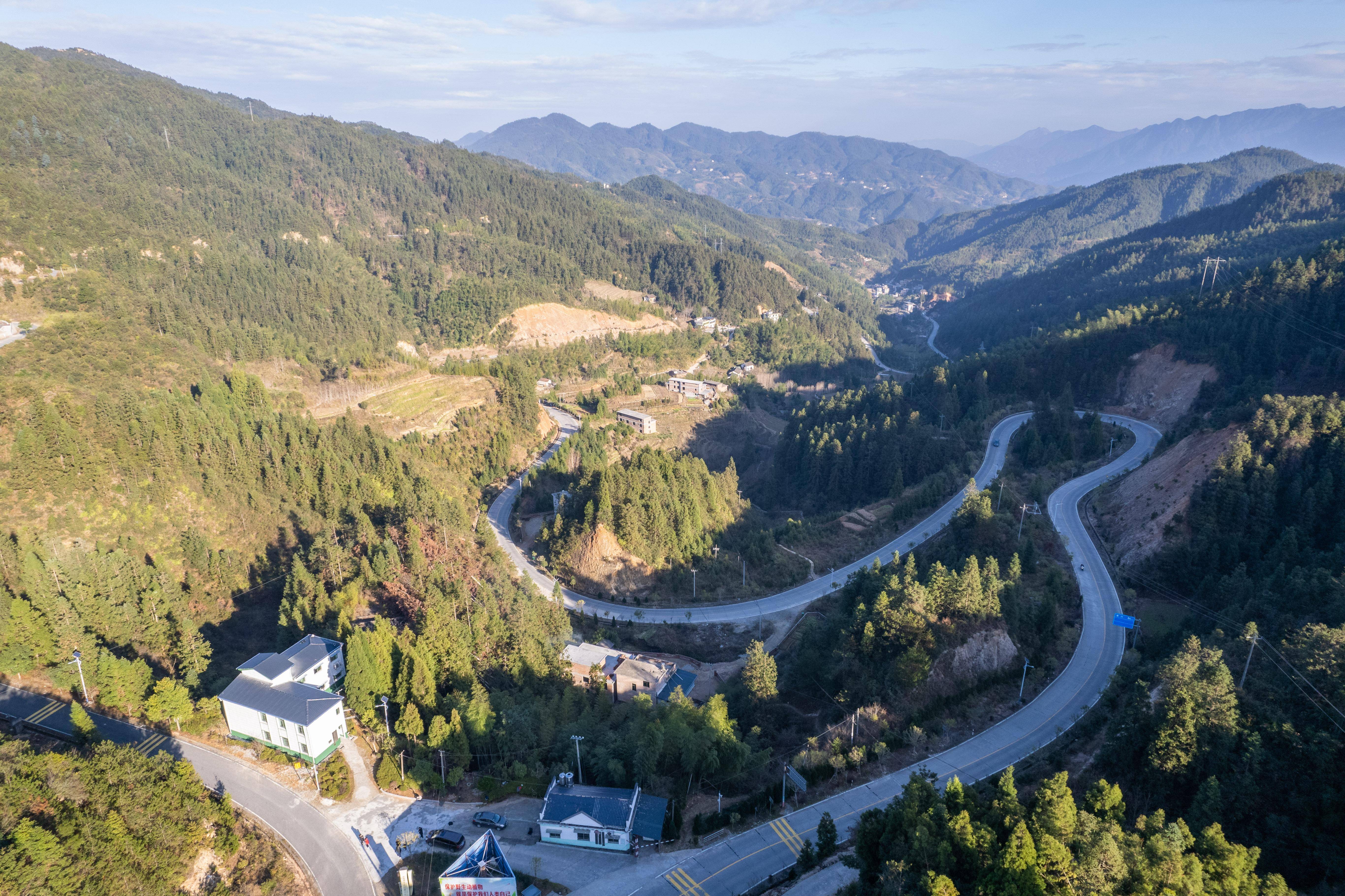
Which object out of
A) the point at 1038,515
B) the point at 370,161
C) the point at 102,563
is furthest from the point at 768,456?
the point at 370,161

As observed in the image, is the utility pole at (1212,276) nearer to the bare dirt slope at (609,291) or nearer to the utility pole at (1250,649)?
the utility pole at (1250,649)

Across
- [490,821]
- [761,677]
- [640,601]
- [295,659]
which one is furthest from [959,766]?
[295,659]

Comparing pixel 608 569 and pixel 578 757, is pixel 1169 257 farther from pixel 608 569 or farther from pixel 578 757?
pixel 578 757

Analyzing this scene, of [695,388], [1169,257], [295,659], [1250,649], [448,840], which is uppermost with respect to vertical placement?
[1169,257]

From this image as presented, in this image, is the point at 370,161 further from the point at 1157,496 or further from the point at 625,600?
the point at 1157,496

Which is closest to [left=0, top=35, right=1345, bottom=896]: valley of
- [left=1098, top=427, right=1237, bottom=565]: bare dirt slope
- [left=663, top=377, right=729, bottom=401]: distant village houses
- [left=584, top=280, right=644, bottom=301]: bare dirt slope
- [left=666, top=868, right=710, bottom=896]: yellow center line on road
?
[left=666, top=868, right=710, bottom=896]: yellow center line on road
